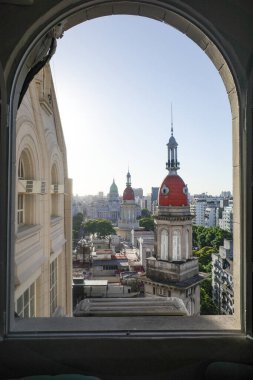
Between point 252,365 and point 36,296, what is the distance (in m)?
4.80

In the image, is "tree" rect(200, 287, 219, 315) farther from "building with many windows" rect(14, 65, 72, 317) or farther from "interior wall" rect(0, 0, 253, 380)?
"interior wall" rect(0, 0, 253, 380)

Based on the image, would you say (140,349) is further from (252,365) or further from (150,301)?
(150,301)

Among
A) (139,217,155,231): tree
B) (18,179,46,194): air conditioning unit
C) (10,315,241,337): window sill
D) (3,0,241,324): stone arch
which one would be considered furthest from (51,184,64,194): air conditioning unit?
(139,217,155,231): tree

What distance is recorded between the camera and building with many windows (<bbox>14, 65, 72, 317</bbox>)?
5082 mm

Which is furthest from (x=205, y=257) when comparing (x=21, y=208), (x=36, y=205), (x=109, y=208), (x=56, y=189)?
(x=109, y=208)

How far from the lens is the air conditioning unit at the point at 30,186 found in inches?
212

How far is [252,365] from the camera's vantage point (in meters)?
2.19

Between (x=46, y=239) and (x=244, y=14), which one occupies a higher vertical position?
(x=244, y=14)

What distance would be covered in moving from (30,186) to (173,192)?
53.4 feet

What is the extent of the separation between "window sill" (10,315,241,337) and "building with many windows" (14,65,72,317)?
217 centimetres

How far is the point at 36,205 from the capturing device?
616 cm

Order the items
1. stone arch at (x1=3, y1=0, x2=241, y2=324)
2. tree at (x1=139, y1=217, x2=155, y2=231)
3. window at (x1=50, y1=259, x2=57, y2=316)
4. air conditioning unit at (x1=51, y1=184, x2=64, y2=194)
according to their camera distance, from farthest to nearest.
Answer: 1. tree at (x1=139, y1=217, x2=155, y2=231)
2. air conditioning unit at (x1=51, y1=184, x2=64, y2=194)
3. window at (x1=50, y1=259, x2=57, y2=316)
4. stone arch at (x1=3, y1=0, x2=241, y2=324)

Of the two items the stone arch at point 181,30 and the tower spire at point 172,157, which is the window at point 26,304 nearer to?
the stone arch at point 181,30

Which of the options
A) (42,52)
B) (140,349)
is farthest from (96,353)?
(42,52)
